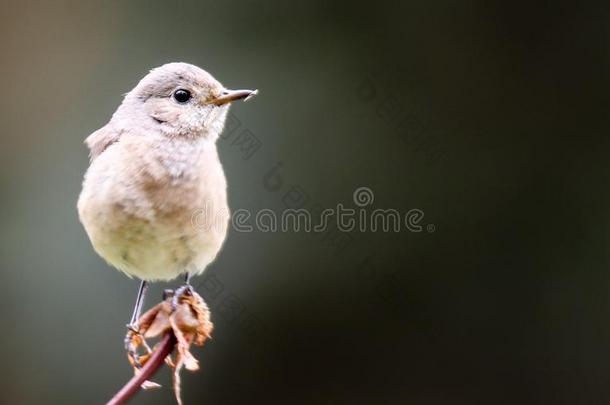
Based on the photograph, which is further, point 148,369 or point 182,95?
point 182,95

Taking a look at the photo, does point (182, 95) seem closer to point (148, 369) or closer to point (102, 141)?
point (102, 141)

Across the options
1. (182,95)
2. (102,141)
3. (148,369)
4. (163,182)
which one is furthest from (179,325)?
(102,141)

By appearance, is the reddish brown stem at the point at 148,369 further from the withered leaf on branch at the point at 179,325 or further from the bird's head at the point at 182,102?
the bird's head at the point at 182,102

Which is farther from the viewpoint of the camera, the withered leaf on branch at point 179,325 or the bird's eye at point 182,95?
the bird's eye at point 182,95

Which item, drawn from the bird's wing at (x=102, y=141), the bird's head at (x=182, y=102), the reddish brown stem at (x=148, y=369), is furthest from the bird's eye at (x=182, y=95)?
the reddish brown stem at (x=148, y=369)

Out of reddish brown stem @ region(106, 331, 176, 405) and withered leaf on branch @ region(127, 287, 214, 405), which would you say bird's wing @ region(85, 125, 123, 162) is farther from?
reddish brown stem @ region(106, 331, 176, 405)

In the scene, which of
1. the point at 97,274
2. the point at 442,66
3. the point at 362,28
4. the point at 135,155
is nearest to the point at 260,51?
the point at 362,28
